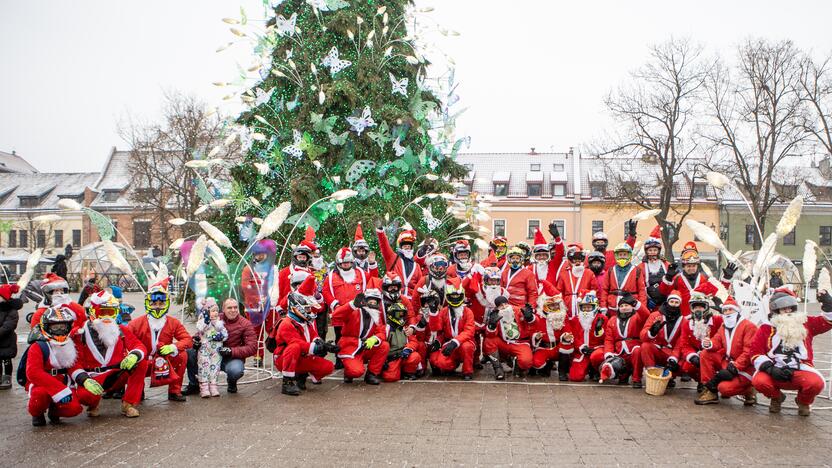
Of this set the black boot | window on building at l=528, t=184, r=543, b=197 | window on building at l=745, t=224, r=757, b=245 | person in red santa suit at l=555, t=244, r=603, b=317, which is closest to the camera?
the black boot

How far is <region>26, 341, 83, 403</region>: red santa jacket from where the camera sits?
6.34 metres

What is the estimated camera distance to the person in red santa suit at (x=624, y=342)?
838 centimetres

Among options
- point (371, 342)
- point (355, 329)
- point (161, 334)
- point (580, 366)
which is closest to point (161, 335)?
point (161, 334)

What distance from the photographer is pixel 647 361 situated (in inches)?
325

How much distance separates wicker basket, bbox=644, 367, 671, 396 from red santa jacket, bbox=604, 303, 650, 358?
1.56ft

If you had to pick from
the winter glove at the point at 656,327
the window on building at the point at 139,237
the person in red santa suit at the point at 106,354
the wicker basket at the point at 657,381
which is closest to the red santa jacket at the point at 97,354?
the person in red santa suit at the point at 106,354

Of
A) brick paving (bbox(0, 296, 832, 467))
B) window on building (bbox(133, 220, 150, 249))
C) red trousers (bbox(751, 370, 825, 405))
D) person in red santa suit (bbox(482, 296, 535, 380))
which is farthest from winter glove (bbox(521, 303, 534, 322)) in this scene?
window on building (bbox(133, 220, 150, 249))

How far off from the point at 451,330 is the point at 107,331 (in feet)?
14.0

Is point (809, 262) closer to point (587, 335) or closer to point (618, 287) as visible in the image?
point (618, 287)

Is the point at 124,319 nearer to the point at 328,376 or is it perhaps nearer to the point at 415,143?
the point at 328,376

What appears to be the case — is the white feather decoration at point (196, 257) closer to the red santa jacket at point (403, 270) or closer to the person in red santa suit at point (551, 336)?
the red santa jacket at point (403, 270)

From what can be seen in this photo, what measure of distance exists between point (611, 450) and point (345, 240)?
26.3ft

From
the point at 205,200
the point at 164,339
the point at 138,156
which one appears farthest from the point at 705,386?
the point at 138,156

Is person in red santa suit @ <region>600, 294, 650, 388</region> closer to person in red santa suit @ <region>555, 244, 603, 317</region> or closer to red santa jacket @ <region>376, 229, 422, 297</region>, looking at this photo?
person in red santa suit @ <region>555, 244, 603, 317</region>
